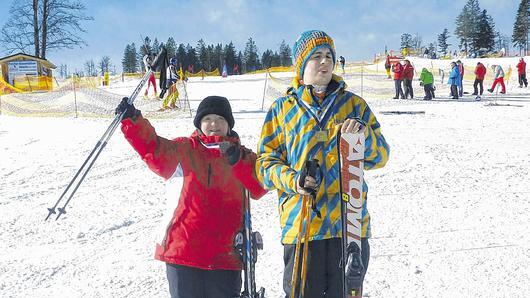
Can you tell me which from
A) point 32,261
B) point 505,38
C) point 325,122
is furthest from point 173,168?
point 505,38

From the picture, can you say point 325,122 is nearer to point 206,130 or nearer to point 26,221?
point 206,130

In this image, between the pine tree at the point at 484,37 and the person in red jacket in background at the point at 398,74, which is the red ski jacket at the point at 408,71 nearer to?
the person in red jacket in background at the point at 398,74

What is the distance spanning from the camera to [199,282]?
106 inches

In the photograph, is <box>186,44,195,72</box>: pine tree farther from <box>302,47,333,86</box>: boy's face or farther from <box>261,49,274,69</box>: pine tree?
<box>302,47,333,86</box>: boy's face

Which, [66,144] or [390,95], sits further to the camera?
[390,95]

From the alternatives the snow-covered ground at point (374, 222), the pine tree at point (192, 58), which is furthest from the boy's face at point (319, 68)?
the pine tree at point (192, 58)

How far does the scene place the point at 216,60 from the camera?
89188 millimetres

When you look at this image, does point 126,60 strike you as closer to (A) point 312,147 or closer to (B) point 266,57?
(B) point 266,57

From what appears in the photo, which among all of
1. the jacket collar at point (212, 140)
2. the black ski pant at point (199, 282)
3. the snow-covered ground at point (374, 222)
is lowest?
the snow-covered ground at point (374, 222)

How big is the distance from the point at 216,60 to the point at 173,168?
88.5m

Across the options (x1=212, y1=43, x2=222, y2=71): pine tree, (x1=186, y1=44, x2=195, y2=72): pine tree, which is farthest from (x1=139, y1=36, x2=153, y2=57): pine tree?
(x1=212, y1=43, x2=222, y2=71): pine tree

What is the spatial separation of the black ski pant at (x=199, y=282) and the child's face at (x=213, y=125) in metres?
0.81

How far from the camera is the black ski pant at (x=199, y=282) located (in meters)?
2.68

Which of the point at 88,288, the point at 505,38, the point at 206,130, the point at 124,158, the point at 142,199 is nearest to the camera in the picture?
the point at 206,130
